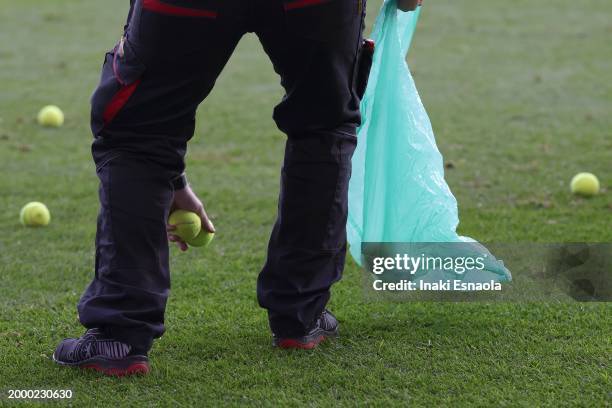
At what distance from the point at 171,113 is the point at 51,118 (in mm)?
4156

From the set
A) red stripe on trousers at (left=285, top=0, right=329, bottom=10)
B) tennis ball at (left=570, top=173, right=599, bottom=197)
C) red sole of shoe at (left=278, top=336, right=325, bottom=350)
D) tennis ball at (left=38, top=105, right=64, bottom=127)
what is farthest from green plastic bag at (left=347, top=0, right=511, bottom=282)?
tennis ball at (left=38, top=105, right=64, bottom=127)

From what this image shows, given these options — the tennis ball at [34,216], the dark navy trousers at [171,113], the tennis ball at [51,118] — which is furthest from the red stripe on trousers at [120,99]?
the tennis ball at [51,118]

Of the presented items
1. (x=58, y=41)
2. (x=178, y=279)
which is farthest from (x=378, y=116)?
(x=58, y=41)

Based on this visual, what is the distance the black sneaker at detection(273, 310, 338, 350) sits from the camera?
3.11m

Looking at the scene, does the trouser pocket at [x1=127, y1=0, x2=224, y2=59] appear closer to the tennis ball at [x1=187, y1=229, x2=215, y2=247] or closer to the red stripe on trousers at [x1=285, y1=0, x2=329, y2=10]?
the red stripe on trousers at [x1=285, y1=0, x2=329, y2=10]

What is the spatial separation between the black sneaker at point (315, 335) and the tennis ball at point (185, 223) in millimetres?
466

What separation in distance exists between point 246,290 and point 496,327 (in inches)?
38.6

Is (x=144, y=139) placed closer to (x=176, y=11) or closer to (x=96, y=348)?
(x=176, y=11)

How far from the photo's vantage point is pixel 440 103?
7.34 m

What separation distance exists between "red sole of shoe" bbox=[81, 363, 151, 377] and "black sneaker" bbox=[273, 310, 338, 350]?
451 millimetres

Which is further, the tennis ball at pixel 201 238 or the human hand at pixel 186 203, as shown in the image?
the tennis ball at pixel 201 238

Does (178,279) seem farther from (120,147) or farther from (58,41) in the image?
(58,41)

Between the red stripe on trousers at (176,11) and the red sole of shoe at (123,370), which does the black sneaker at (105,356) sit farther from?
the red stripe on trousers at (176,11)

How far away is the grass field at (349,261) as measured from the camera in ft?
9.32
